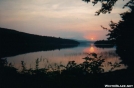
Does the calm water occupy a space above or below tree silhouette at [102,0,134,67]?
below

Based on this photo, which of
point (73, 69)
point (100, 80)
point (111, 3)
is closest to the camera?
point (100, 80)

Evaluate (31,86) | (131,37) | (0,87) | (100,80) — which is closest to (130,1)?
(131,37)

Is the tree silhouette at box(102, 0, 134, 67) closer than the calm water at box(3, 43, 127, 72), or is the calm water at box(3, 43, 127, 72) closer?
the tree silhouette at box(102, 0, 134, 67)

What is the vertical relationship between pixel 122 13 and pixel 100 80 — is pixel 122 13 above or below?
above

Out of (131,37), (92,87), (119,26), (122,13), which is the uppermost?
(122,13)

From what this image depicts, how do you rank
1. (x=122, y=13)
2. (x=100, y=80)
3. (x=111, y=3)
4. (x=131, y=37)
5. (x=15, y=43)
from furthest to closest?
(x=15, y=43), (x=122, y=13), (x=111, y=3), (x=131, y=37), (x=100, y=80)

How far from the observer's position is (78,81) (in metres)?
8.21

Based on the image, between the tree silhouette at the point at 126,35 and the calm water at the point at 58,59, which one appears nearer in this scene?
the tree silhouette at the point at 126,35

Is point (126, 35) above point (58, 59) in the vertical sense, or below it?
above

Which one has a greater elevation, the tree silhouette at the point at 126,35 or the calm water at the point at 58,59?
the tree silhouette at the point at 126,35

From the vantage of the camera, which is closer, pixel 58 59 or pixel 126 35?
pixel 126 35

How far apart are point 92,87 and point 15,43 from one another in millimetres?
112714

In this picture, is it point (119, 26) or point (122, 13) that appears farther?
point (122, 13)

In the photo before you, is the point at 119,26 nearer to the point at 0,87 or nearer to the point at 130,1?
the point at 130,1
